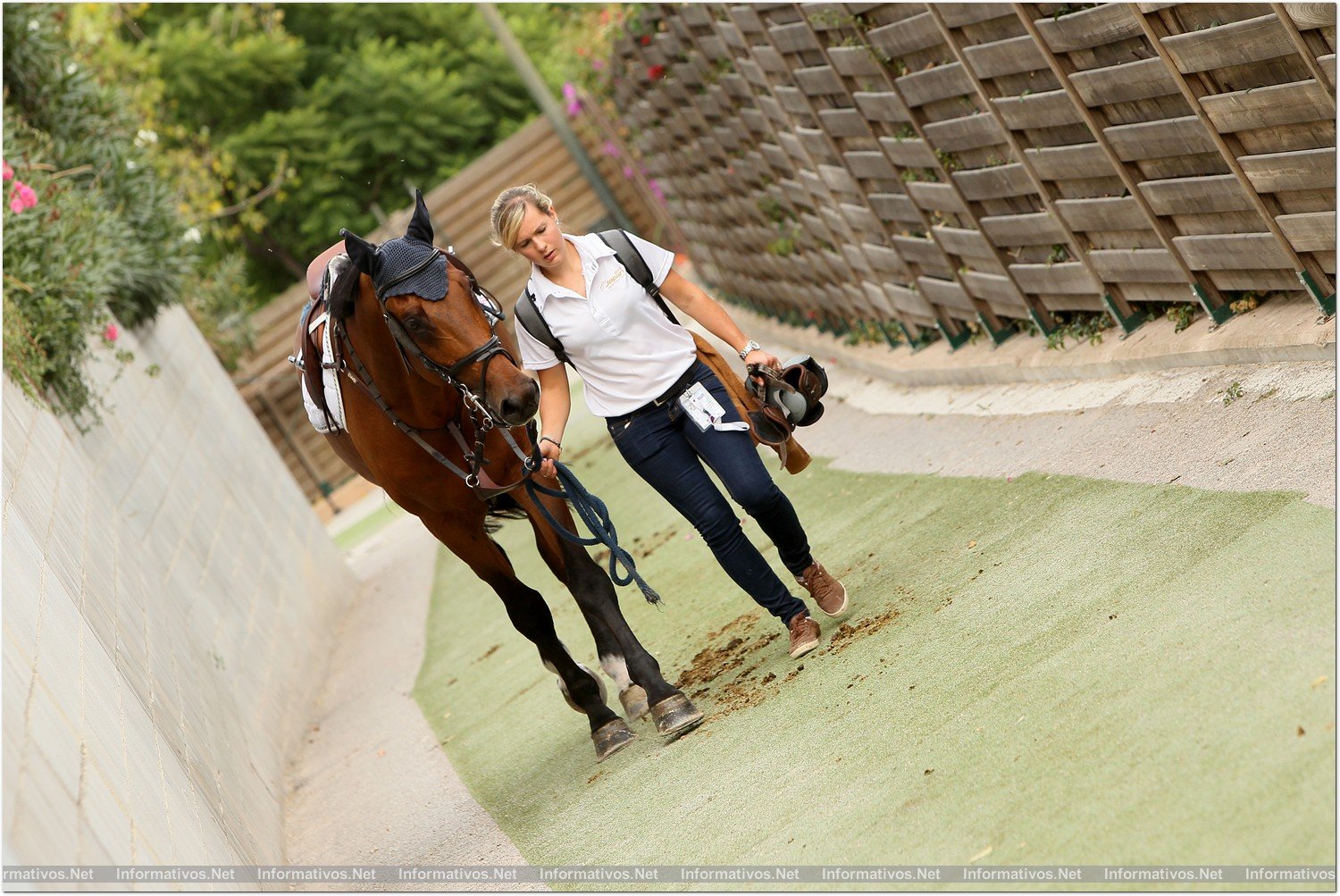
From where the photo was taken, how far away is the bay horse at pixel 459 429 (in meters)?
5.13

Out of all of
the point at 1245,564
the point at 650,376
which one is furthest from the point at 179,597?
the point at 1245,564

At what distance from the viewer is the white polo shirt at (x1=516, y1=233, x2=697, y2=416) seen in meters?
5.54

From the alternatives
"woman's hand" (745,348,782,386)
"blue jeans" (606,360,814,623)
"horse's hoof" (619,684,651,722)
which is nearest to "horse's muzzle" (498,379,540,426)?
"blue jeans" (606,360,814,623)

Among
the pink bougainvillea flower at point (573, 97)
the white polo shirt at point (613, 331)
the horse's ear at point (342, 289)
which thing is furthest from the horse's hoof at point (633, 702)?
the pink bougainvillea flower at point (573, 97)

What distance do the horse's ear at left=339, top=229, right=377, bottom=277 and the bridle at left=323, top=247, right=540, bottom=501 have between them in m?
0.08

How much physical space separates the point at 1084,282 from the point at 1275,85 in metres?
2.18

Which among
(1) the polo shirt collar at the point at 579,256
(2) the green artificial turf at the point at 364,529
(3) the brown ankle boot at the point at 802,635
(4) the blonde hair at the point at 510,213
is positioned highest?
(4) the blonde hair at the point at 510,213

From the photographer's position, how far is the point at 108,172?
1159 cm

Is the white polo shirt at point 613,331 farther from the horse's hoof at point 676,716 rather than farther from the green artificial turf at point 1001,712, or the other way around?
the green artificial turf at point 1001,712

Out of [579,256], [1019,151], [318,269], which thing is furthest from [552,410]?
[1019,151]

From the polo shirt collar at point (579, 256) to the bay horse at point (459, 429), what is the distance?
0.18 m

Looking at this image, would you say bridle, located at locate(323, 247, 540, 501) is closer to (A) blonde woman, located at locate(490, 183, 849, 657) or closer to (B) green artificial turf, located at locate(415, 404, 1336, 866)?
(A) blonde woman, located at locate(490, 183, 849, 657)

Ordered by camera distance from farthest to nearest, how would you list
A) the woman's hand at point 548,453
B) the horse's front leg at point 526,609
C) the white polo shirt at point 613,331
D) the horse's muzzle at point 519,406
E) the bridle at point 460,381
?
the horse's front leg at point 526,609, the woman's hand at point 548,453, the white polo shirt at point 613,331, the bridle at point 460,381, the horse's muzzle at point 519,406

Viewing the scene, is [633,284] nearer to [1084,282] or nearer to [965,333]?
[1084,282]
